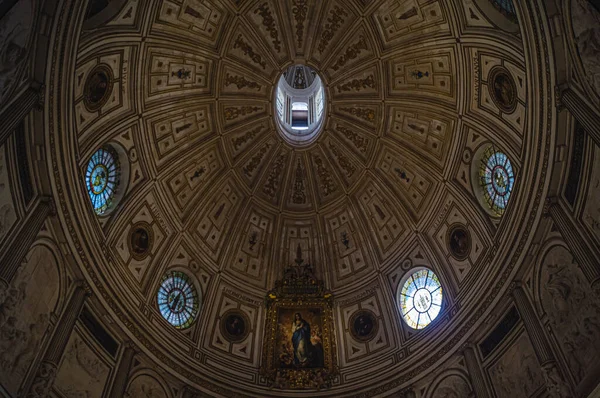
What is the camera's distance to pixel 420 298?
84.3 feet

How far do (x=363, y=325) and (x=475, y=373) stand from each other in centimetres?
706

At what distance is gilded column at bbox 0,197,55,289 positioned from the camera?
1616cm

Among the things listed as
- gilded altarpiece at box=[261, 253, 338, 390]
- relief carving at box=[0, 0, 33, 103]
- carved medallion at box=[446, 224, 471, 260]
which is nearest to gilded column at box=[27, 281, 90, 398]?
relief carving at box=[0, 0, 33, 103]

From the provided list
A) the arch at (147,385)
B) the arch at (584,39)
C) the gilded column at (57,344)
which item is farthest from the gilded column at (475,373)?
the gilded column at (57,344)

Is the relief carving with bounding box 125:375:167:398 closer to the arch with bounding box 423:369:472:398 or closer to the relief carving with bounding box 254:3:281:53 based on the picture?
the arch with bounding box 423:369:472:398

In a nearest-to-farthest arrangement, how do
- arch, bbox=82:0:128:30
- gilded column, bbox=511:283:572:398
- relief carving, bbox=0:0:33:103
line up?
relief carving, bbox=0:0:33:103 < gilded column, bbox=511:283:572:398 < arch, bbox=82:0:128:30

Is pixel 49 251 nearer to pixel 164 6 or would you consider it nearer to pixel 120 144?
pixel 120 144

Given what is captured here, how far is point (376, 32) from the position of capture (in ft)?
85.3

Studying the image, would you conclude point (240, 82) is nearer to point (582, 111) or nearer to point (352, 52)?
point (352, 52)

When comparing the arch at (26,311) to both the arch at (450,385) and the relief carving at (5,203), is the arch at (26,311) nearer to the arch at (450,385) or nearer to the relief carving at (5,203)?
the relief carving at (5,203)

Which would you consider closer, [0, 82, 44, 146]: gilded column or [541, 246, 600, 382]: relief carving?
[0, 82, 44, 146]: gilded column

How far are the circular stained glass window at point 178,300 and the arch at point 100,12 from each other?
36.4 ft

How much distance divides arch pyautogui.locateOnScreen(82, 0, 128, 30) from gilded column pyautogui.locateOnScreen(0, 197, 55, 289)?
5.98 m

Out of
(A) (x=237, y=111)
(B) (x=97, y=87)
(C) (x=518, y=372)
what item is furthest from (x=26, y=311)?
(C) (x=518, y=372)
